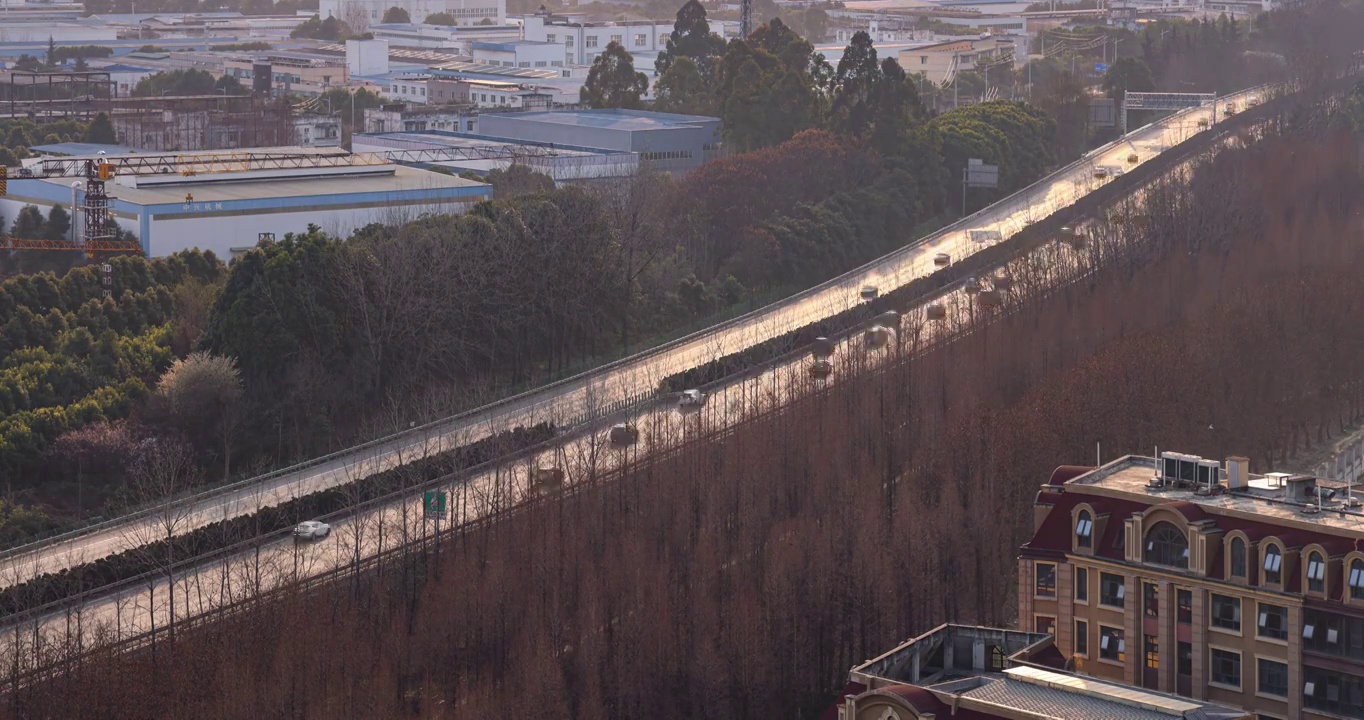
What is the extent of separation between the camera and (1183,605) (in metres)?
26.3

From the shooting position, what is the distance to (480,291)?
141 ft

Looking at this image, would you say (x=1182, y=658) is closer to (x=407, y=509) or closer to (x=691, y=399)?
(x=407, y=509)

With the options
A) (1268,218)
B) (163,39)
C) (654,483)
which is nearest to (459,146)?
(1268,218)

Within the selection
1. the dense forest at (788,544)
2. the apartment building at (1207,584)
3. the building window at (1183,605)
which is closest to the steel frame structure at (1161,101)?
the dense forest at (788,544)

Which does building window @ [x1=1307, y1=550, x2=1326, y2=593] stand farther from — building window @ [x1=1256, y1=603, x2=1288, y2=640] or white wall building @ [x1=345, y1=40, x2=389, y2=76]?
→ white wall building @ [x1=345, y1=40, x2=389, y2=76]

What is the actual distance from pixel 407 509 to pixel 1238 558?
12766 millimetres

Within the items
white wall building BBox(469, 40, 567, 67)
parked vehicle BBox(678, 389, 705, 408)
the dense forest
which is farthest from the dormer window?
white wall building BBox(469, 40, 567, 67)

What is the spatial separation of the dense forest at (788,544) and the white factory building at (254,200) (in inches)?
612

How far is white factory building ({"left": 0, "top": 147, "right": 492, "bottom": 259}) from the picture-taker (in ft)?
156

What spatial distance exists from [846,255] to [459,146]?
14.5 metres

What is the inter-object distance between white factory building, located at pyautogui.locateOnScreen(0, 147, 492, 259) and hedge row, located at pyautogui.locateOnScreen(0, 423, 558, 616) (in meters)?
14.1

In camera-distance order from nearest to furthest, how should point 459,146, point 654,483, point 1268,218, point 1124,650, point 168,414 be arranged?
1. point 1124,650
2. point 654,483
3. point 168,414
4. point 1268,218
5. point 459,146

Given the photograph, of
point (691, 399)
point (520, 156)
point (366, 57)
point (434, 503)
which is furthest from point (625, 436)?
point (366, 57)

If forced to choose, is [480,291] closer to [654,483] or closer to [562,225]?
[562,225]
